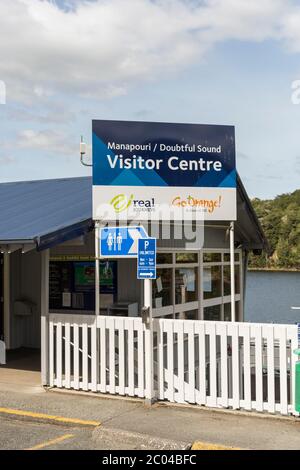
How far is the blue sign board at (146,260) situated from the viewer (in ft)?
26.2

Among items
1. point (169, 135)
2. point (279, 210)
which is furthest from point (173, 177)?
point (279, 210)

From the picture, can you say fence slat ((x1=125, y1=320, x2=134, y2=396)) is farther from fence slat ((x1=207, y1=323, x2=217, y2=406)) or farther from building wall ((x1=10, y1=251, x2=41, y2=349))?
building wall ((x1=10, y1=251, x2=41, y2=349))

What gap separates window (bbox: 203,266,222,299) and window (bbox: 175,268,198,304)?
42 cm

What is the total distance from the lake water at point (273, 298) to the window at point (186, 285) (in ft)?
48.1

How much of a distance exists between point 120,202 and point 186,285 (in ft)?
11.7

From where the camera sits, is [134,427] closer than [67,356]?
Yes

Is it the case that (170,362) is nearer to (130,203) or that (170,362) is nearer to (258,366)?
(258,366)

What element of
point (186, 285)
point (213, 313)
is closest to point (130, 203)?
point (186, 285)

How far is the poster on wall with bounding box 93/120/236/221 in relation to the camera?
8875 mm

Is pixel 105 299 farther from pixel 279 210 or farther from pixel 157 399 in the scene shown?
pixel 279 210

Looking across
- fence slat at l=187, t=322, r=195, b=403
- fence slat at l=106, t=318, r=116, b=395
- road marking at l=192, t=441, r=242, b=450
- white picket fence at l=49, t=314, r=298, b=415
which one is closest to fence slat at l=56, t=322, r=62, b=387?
white picket fence at l=49, t=314, r=298, b=415

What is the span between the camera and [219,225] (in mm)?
12586

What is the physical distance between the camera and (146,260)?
8.04 metres

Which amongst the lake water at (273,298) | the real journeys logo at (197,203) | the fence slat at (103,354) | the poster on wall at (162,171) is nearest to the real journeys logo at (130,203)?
the poster on wall at (162,171)
